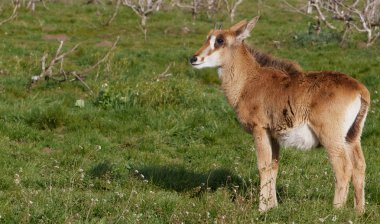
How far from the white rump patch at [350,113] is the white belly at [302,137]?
381 mm

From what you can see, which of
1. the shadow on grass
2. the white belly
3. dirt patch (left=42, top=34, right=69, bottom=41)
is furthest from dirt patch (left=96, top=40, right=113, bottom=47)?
the white belly

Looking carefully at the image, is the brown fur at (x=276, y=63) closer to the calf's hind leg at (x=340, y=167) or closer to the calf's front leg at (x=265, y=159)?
the calf's front leg at (x=265, y=159)

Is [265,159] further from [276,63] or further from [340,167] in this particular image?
[276,63]

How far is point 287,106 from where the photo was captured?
771 cm

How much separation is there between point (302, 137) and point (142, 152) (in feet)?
12.2

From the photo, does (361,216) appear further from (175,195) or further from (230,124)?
(230,124)

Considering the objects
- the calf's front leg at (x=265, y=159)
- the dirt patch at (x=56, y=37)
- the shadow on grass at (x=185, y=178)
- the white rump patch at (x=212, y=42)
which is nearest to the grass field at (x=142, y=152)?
the shadow on grass at (x=185, y=178)

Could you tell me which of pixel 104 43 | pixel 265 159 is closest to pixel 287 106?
pixel 265 159

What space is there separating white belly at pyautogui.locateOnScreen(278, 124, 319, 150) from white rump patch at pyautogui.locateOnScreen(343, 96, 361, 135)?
38 cm

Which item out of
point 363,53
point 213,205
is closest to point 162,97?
point 213,205

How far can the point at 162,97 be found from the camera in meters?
12.9

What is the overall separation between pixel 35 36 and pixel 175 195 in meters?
16.9

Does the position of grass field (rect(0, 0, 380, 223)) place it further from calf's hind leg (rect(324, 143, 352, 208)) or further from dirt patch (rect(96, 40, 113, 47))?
dirt patch (rect(96, 40, 113, 47))

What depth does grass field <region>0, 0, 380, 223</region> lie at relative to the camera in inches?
272
